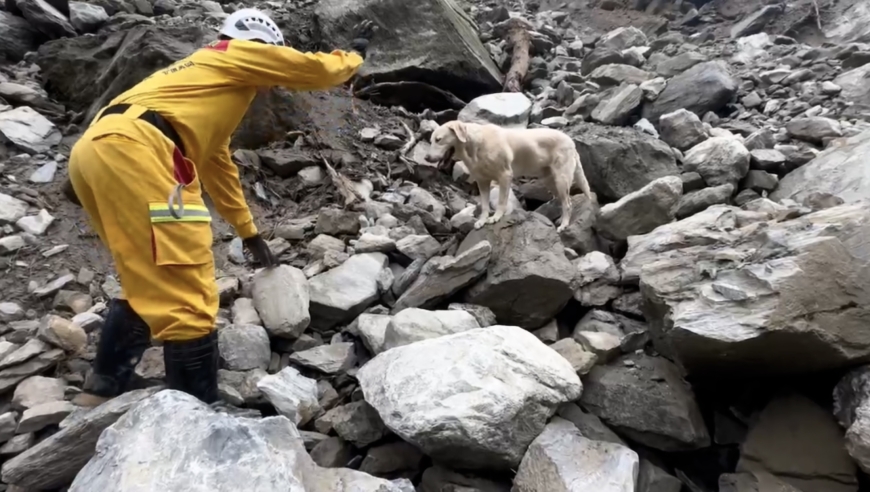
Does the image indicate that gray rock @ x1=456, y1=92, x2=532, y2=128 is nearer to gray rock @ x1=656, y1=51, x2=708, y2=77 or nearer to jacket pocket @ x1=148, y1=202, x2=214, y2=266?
gray rock @ x1=656, y1=51, x2=708, y2=77

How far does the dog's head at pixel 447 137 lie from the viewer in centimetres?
446

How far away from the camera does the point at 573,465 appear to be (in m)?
2.81

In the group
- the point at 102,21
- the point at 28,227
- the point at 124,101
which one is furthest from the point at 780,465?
the point at 102,21

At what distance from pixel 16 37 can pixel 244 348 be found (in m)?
6.03

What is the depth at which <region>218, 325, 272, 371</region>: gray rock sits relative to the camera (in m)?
3.64

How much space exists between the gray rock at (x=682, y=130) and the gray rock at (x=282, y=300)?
4.20 m

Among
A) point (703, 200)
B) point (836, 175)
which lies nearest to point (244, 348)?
point (703, 200)

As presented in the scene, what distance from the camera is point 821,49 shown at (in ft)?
27.5

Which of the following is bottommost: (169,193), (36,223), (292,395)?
(36,223)

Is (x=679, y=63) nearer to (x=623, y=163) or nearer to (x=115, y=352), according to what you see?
(x=623, y=163)

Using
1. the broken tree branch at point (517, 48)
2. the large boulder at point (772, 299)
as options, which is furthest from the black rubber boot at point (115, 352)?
the broken tree branch at point (517, 48)

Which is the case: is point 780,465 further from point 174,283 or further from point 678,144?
point 678,144

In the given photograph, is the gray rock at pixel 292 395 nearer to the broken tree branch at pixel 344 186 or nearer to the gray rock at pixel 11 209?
the broken tree branch at pixel 344 186

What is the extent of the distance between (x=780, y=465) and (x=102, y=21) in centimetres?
865
